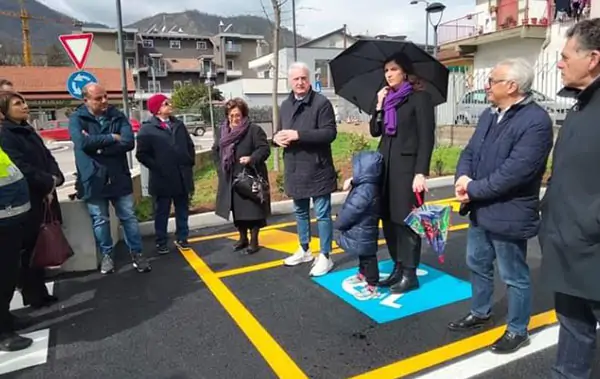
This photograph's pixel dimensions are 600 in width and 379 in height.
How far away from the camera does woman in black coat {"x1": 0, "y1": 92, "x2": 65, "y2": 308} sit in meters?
3.45

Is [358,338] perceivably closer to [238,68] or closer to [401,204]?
[401,204]

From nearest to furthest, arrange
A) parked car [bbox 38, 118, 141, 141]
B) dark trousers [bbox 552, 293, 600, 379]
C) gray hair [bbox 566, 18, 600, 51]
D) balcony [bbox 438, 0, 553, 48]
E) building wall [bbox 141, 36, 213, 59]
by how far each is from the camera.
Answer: gray hair [bbox 566, 18, 600, 51] < dark trousers [bbox 552, 293, 600, 379] < balcony [bbox 438, 0, 553, 48] < parked car [bbox 38, 118, 141, 141] < building wall [bbox 141, 36, 213, 59]

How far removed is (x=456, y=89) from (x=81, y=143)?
37.4 ft

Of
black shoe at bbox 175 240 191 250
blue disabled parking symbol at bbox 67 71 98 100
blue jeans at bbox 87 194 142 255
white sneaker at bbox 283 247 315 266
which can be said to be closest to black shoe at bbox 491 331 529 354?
white sneaker at bbox 283 247 315 266

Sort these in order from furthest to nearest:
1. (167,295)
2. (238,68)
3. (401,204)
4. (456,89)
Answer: (238,68) < (456,89) < (167,295) < (401,204)

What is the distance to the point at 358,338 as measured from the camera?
304cm

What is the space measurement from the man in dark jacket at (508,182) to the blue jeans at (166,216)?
3.16 m

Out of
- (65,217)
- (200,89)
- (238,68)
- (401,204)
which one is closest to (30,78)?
(200,89)

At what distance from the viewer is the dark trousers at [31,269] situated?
3.51 metres

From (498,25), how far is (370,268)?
21.7m

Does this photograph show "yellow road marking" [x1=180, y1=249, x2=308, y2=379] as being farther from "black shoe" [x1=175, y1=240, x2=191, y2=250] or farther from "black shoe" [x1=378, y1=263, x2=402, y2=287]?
"black shoe" [x1=378, y1=263, x2=402, y2=287]

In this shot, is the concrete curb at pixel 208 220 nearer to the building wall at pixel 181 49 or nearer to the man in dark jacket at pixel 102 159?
the man in dark jacket at pixel 102 159

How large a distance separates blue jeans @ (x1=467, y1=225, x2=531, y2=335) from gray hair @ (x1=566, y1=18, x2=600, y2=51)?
1194 mm

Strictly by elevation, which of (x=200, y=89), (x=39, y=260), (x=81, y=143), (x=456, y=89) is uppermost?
(x=200, y=89)
